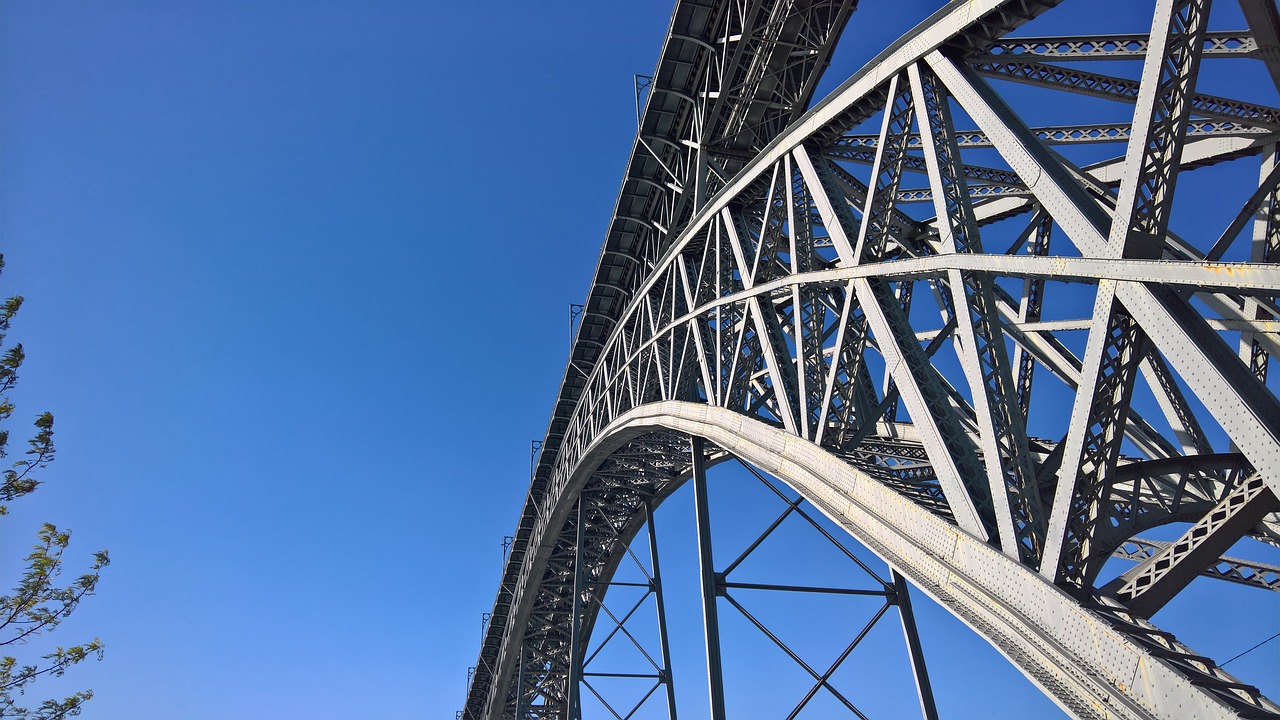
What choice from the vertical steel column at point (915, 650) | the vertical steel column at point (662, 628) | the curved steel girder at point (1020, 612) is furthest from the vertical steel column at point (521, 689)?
the curved steel girder at point (1020, 612)

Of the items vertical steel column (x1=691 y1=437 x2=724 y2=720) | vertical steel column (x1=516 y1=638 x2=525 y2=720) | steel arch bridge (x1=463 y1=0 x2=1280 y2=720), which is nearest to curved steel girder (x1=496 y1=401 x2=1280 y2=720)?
steel arch bridge (x1=463 y1=0 x2=1280 y2=720)

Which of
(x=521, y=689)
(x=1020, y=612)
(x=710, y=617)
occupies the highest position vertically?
(x=521, y=689)

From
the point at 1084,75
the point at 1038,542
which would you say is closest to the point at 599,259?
the point at 1084,75

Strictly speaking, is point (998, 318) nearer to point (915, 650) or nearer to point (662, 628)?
point (915, 650)

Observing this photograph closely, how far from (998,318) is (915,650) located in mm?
8114

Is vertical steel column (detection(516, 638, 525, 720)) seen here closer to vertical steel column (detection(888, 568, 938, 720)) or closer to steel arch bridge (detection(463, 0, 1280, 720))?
steel arch bridge (detection(463, 0, 1280, 720))

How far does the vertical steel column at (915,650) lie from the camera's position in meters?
13.6

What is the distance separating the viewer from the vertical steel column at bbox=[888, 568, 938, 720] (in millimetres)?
13617

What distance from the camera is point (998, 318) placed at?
8.42 m

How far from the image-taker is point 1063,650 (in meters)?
6.75

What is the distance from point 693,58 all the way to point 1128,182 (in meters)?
13.3

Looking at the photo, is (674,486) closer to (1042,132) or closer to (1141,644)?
(1042,132)

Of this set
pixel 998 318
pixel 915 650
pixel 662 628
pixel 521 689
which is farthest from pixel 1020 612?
pixel 521 689

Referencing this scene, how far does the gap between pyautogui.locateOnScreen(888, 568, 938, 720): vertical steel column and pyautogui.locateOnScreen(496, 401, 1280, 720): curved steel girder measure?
3924 mm
